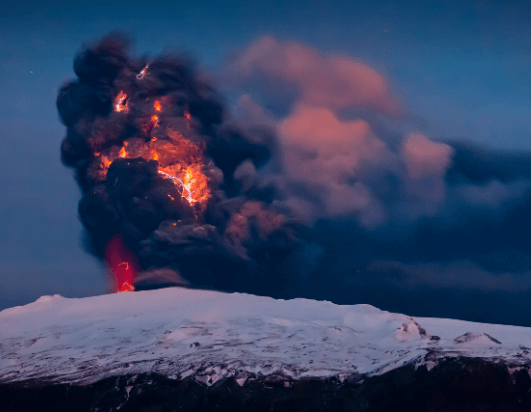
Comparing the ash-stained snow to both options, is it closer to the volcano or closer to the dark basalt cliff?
the volcano

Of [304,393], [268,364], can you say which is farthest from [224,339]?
[304,393]

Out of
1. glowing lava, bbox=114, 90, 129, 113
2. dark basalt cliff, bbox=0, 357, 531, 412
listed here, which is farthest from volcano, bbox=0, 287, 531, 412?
glowing lava, bbox=114, 90, 129, 113

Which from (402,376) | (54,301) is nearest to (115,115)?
(54,301)

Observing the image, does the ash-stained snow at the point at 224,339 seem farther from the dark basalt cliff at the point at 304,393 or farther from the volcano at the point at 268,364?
the dark basalt cliff at the point at 304,393

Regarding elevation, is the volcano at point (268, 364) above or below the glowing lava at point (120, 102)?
below

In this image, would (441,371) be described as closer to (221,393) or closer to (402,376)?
(402,376)

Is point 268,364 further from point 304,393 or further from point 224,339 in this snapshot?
point 224,339

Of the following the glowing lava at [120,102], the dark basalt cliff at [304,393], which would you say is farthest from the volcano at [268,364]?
the glowing lava at [120,102]
